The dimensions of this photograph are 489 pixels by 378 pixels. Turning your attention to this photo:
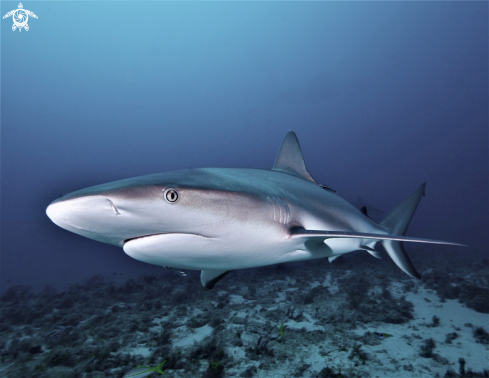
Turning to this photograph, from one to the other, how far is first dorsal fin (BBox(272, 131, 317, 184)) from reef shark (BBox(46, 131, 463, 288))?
126 cm

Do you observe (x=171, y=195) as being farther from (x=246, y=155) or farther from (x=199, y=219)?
(x=246, y=155)

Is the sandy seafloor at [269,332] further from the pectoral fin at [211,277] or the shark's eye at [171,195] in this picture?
the shark's eye at [171,195]

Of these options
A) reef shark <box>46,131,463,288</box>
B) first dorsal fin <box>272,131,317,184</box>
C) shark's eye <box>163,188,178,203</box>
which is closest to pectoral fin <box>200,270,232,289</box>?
reef shark <box>46,131,463,288</box>

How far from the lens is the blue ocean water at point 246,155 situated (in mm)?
4648

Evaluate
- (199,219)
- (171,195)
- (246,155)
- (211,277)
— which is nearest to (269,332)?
(211,277)

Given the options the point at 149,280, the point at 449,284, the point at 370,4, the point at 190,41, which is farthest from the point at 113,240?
the point at 190,41

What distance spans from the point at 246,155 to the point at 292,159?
276 ft

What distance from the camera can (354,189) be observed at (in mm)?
92188

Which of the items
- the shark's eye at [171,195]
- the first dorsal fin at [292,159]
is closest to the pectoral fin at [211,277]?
the shark's eye at [171,195]

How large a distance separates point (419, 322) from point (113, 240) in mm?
6551

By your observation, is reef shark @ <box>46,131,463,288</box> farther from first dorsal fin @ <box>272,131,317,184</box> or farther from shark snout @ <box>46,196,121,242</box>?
first dorsal fin @ <box>272,131,317,184</box>

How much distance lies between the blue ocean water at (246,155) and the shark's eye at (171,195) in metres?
3.60

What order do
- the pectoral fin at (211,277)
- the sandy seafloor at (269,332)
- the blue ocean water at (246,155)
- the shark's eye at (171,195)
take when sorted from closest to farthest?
the shark's eye at (171,195), the pectoral fin at (211,277), the sandy seafloor at (269,332), the blue ocean water at (246,155)

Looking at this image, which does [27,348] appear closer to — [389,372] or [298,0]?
[389,372]
